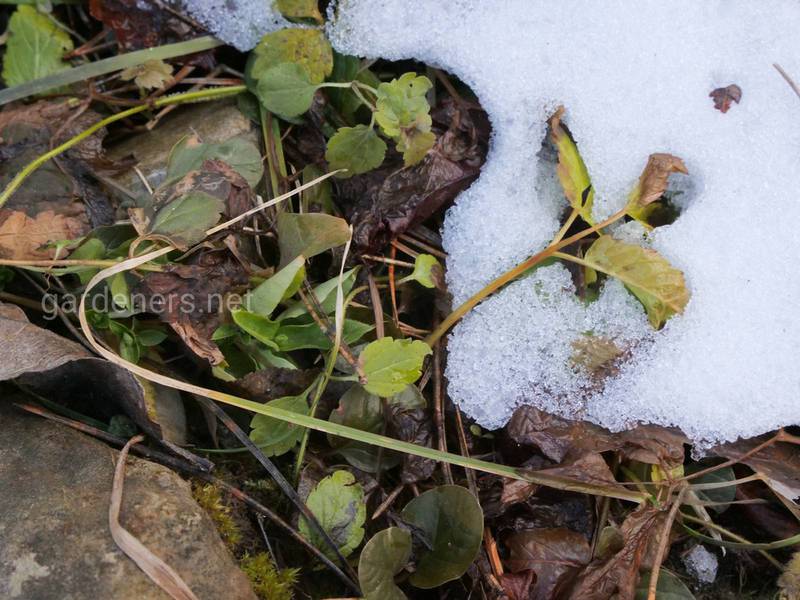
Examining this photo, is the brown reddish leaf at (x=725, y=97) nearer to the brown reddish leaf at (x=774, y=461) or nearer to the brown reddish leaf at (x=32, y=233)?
the brown reddish leaf at (x=774, y=461)

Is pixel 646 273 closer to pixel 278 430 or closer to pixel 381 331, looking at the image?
pixel 381 331

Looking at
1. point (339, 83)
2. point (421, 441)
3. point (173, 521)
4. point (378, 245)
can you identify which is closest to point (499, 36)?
point (339, 83)

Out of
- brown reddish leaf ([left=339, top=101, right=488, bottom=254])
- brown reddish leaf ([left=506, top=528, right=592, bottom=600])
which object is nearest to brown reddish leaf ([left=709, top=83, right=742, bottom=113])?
brown reddish leaf ([left=339, top=101, right=488, bottom=254])

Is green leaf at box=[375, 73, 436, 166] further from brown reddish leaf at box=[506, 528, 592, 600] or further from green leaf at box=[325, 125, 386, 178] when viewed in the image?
brown reddish leaf at box=[506, 528, 592, 600]

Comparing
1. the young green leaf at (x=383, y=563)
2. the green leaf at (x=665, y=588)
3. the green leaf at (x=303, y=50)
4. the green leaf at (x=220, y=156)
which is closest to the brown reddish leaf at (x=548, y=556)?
the green leaf at (x=665, y=588)

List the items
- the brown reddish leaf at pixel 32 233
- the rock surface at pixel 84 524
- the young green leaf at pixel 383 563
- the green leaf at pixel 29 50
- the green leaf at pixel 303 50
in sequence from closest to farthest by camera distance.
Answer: the rock surface at pixel 84 524 < the young green leaf at pixel 383 563 < the brown reddish leaf at pixel 32 233 < the green leaf at pixel 303 50 < the green leaf at pixel 29 50

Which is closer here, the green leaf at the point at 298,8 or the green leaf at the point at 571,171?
the green leaf at the point at 571,171

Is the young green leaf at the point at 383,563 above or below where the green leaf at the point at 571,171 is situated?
below

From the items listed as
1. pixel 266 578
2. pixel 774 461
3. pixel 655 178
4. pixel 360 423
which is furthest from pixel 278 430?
pixel 774 461
